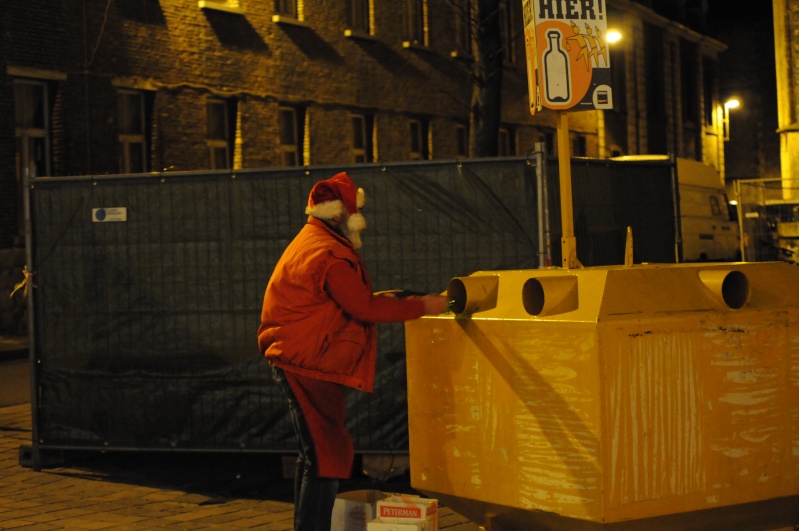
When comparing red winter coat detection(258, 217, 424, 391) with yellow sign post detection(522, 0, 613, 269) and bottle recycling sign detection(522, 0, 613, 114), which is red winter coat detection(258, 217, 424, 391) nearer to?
yellow sign post detection(522, 0, 613, 269)

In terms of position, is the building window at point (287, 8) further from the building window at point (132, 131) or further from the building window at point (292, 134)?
the building window at point (132, 131)

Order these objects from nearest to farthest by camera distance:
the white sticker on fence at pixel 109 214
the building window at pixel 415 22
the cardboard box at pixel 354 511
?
the cardboard box at pixel 354 511, the white sticker on fence at pixel 109 214, the building window at pixel 415 22

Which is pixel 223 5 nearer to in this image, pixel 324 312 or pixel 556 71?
pixel 556 71

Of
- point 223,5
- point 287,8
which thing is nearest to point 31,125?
point 223,5

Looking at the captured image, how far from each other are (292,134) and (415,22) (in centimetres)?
563

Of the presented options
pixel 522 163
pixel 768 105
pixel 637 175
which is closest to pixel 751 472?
pixel 522 163

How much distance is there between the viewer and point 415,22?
3170 cm

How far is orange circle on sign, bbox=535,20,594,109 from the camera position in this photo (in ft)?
24.0

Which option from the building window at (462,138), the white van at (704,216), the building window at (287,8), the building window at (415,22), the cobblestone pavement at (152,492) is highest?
the building window at (415,22)

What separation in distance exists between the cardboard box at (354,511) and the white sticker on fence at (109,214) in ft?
12.3

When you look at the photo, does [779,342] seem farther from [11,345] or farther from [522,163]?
[11,345]

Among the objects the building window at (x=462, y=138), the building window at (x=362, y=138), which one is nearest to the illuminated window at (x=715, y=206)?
the building window at (x=362, y=138)

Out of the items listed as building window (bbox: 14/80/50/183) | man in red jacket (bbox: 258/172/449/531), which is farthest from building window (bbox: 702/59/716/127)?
man in red jacket (bbox: 258/172/449/531)

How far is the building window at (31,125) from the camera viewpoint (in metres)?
21.8
